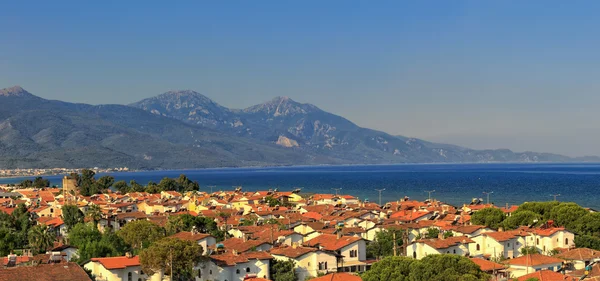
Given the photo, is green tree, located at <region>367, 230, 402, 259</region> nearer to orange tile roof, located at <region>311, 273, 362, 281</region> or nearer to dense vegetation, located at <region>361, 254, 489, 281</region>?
orange tile roof, located at <region>311, 273, 362, 281</region>

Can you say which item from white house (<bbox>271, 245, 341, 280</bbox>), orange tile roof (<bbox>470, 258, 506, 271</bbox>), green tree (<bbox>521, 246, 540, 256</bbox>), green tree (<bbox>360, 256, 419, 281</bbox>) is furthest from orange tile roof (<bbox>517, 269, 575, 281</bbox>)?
white house (<bbox>271, 245, 341, 280</bbox>)

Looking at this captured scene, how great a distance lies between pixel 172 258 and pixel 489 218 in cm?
3572

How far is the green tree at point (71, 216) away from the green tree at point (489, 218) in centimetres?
4315

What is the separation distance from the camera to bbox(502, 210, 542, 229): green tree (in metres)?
63.8

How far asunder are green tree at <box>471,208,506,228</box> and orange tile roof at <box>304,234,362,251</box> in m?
18.4

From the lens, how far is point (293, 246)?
5238cm

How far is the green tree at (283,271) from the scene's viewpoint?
4622cm

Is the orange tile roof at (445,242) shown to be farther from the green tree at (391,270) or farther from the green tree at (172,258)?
the green tree at (172,258)

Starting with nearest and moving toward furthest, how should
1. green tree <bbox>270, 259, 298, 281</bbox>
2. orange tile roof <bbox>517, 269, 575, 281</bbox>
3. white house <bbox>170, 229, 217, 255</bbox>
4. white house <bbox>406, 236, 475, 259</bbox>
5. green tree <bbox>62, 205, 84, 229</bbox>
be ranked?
orange tile roof <bbox>517, 269, 575, 281</bbox> < green tree <bbox>270, 259, 298, 281</bbox> < white house <bbox>406, 236, 475, 259</bbox> < white house <bbox>170, 229, 217, 255</bbox> < green tree <bbox>62, 205, 84, 229</bbox>

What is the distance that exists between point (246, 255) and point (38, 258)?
14313 mm

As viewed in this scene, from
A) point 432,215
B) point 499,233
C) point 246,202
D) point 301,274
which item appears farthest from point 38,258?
point 246,202

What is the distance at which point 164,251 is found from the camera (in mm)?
42125

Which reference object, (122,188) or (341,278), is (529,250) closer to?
(341,278)

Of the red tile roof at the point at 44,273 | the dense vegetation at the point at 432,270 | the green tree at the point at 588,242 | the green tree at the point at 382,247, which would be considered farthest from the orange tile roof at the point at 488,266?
the red tile roof at the point at 44,273
